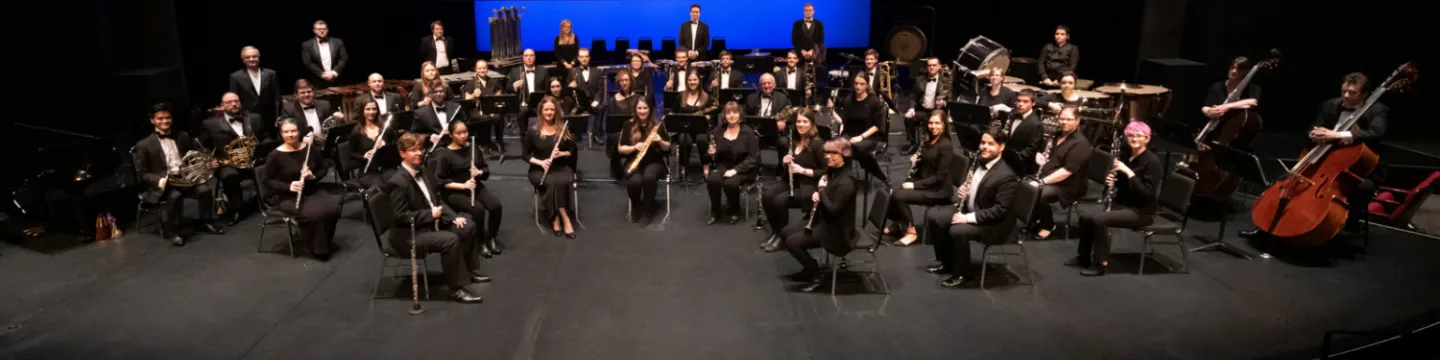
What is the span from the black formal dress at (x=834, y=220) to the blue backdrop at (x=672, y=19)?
9.49m

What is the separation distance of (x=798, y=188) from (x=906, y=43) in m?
6.26

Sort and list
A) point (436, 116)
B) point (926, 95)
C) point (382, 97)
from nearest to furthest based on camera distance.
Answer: point (436, 116) < point (382, 97) < point (926, 95)

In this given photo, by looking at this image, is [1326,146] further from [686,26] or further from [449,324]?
[686,26]

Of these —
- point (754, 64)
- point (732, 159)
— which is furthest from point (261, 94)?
point (754, 64)

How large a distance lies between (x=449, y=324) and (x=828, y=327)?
2.44 metres

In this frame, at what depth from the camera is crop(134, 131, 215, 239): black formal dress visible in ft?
24.8

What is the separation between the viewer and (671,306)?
623 cm

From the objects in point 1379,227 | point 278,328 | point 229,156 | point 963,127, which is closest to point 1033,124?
point 963,127

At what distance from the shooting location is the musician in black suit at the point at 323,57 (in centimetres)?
1088

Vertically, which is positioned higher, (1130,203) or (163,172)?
(163,172)

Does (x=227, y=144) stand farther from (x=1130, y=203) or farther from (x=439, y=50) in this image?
(x=1130, y=203)

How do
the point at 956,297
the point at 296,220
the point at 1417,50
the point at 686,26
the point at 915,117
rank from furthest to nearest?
1. the point at 686,26
2. the point at 1417,50
3. the point at 915,117
4. the point at 296,220
5. the point at 956,297

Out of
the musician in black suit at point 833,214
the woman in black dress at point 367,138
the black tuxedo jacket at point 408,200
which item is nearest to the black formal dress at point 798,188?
the musician in black suit at point 833,214

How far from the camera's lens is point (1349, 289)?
6.56m
